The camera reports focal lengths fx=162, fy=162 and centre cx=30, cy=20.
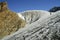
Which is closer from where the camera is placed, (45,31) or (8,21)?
(45,31)

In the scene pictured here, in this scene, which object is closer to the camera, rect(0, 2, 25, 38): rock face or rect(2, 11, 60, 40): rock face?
rect(2, 11, 60, 40): rock face

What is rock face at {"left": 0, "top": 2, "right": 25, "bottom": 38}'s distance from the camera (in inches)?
330

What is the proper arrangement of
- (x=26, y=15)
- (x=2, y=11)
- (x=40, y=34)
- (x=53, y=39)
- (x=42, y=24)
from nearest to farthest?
(x=53, y=39) < (x=40, y=34) < (x=42, y=24) < (x=2, y=11) < (x=26, y=15)

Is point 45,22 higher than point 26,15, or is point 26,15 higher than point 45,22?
point 45,22

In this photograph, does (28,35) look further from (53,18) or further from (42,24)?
(53,18)

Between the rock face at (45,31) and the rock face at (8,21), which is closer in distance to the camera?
the rock face at (45,31)

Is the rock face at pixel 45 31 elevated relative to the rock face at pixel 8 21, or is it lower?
elevated

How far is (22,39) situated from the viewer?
3.26 m

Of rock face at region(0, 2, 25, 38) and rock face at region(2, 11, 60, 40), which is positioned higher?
rock face at region(2, 11, 60, 40)

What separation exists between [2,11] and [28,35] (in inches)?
241

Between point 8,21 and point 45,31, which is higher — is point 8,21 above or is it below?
below

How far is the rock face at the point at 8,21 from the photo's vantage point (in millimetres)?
8389

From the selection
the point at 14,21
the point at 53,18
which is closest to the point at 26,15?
the point at 14,21

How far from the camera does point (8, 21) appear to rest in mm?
8992
